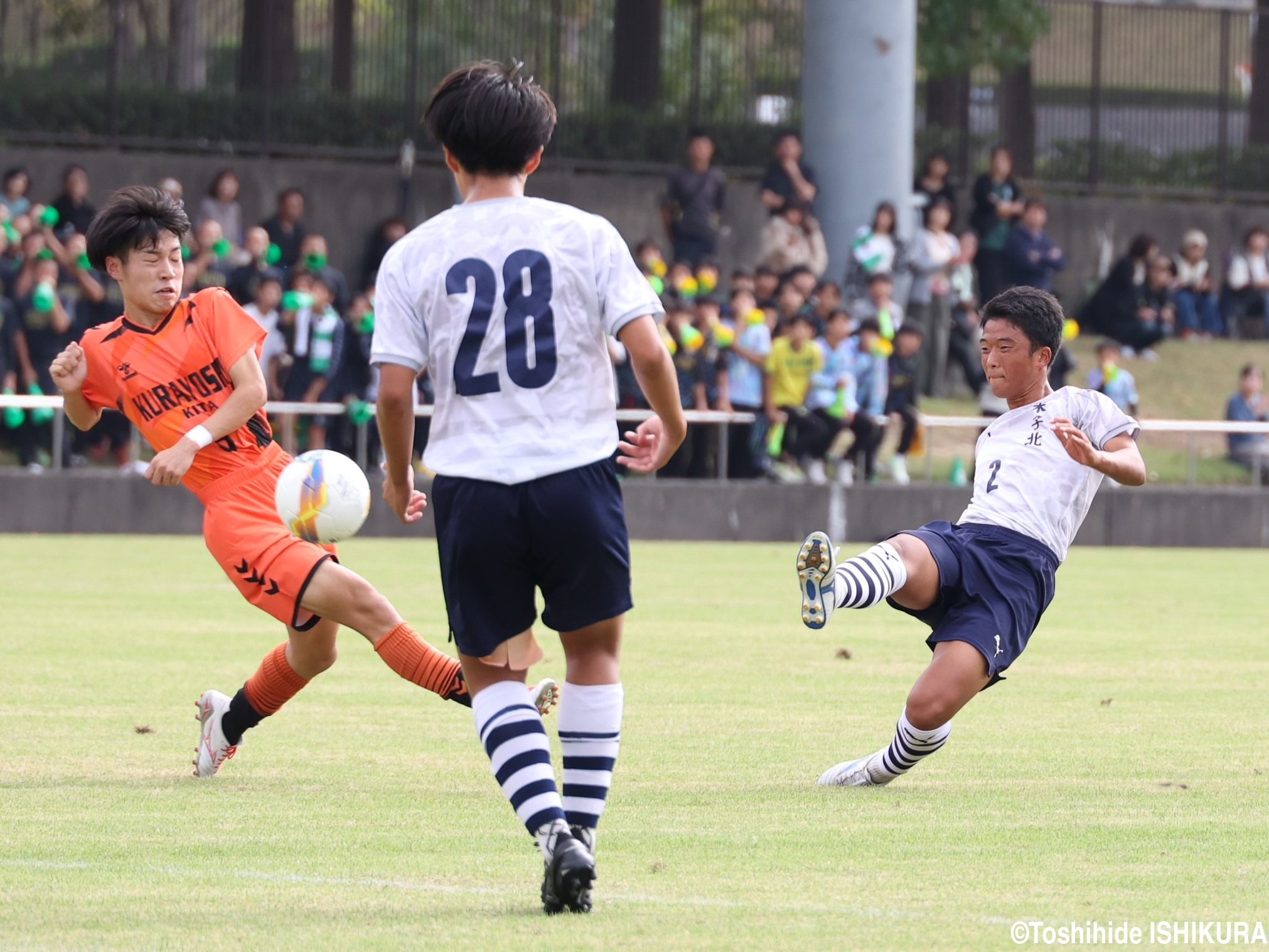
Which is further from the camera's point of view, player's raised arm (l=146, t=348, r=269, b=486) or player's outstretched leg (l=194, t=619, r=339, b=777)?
player's outstretched leg (l=194, t=619, r=339, b=777)

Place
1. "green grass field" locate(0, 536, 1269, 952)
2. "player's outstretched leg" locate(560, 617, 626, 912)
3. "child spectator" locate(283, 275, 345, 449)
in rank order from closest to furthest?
"green grass field" locate(0, 536, 1269, 952)
"player's outstretched leg" locate(560, 617, 626, 912)
"child spectator" locate(283, 275, 345, 449)

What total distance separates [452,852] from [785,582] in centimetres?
981

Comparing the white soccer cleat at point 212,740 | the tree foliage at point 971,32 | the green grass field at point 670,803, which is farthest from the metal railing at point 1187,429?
the white soccer cleat at point 212,740

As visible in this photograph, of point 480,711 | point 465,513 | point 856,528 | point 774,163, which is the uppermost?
point 774,163

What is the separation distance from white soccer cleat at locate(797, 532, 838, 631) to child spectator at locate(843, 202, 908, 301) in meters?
15.1

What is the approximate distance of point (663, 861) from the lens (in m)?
5.30

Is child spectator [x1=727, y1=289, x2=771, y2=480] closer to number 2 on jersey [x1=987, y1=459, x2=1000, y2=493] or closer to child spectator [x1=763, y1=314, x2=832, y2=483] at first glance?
child spectator [x1=763, y1=314, x2=832, y2=483]

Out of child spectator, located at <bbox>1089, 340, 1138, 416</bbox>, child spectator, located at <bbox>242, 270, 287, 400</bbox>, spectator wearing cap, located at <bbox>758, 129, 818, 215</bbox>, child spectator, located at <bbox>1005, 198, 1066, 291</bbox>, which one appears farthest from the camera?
child spectator, located at <bbox>1005, 198, 1066, 291</bbox>

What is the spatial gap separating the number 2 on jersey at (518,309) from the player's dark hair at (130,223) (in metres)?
2.36

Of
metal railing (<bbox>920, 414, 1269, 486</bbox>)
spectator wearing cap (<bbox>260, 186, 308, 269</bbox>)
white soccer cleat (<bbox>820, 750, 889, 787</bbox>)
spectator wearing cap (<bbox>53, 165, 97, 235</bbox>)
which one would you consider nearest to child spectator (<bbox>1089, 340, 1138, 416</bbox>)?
metal railing (<bbox>920, 414, 1269, 486</bbox>)

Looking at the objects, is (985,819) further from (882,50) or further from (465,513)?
(882,50)

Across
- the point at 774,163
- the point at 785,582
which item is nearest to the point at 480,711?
the point at 785,582

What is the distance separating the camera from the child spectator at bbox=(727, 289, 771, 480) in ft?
64.5

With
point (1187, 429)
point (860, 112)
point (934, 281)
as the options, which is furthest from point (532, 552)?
point (860, 112)
